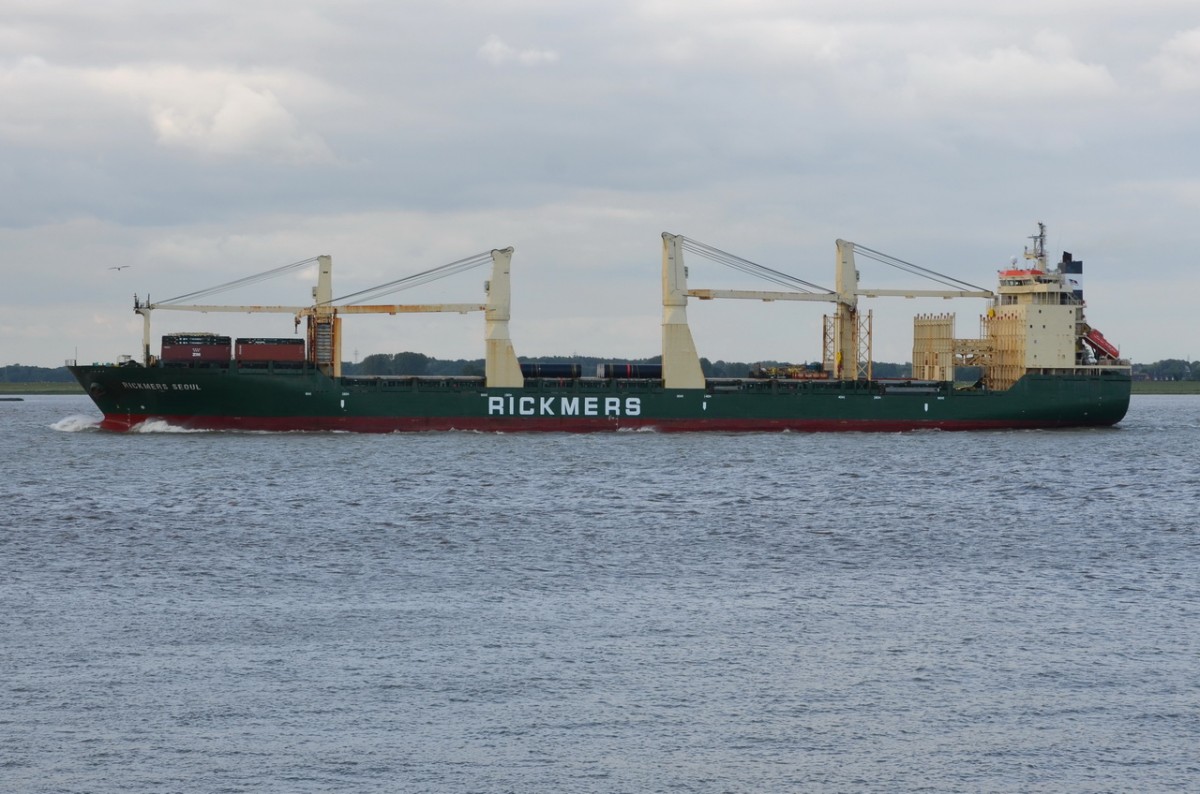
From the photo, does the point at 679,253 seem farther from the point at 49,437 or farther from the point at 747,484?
the point at 49,437

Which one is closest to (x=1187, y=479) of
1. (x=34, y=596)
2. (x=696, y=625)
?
(x=696, y=625)

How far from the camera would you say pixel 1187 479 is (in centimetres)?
5678

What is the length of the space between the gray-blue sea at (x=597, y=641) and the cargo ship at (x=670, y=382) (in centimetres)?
2578

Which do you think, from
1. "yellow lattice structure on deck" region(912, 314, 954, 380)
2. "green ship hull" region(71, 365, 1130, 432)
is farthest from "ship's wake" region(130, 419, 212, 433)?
"yellow lattice structure on deck" region(912, 314, 954, 380)

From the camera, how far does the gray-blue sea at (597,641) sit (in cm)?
1656

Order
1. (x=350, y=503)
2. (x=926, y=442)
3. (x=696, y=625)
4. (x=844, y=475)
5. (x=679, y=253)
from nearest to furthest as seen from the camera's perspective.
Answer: (x=696, y=625)
(x=350, y=503)
(x=844, y=475)
(x=926, y=442)
(x=679, y=253)

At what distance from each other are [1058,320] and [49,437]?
6342 centimetres

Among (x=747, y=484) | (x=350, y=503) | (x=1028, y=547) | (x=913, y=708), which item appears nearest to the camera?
(x=913, y=708)

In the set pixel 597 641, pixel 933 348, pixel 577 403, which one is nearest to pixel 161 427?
pixel 577 403

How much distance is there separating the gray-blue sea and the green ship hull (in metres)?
25.4

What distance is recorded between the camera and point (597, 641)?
2302cm

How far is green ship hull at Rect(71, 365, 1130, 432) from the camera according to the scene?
74.3m

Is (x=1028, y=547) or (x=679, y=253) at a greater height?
(x=679, y=253)

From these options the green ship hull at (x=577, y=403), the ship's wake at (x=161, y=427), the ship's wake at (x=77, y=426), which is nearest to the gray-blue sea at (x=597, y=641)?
the green ship hull at (x=577, y=403)
